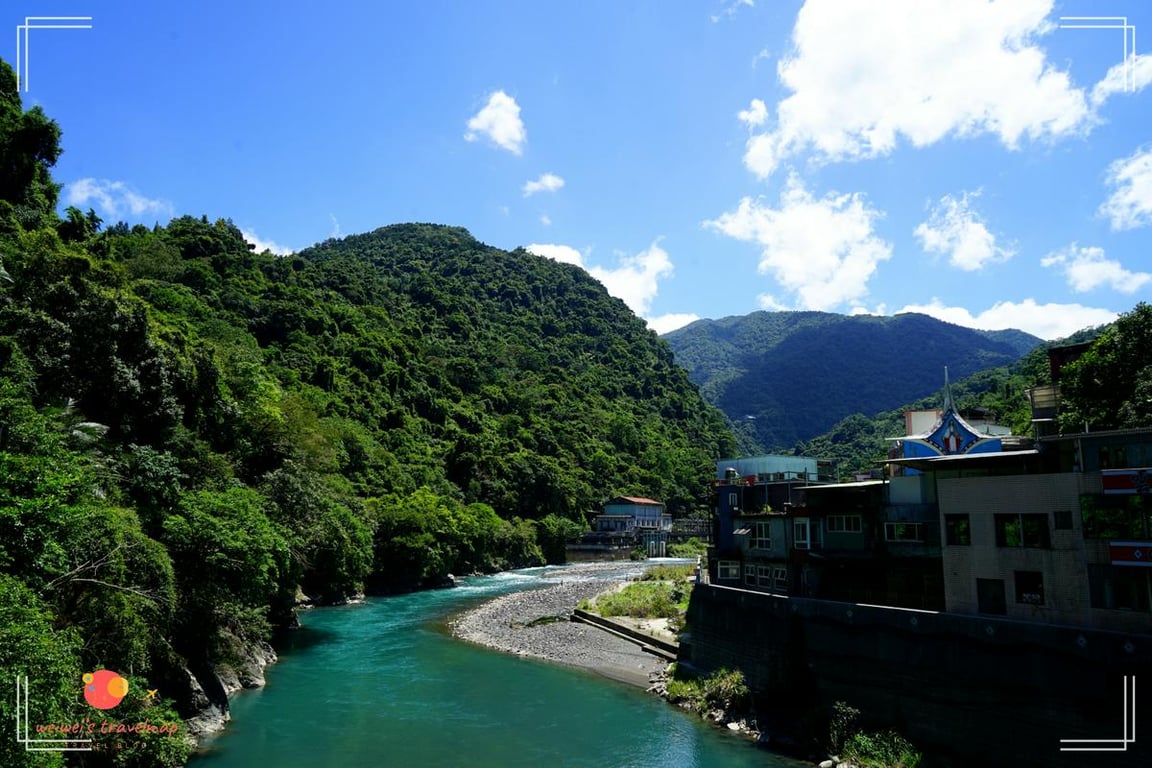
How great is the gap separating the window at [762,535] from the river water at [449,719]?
814cm

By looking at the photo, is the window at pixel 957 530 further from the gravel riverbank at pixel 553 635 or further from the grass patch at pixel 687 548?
the grass patch at pixel 687 548

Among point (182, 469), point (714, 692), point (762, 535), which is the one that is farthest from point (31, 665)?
point (762, 535)

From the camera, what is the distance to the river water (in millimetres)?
21719

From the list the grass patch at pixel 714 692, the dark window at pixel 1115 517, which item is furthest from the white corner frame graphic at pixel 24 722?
the dark window at pixel 1115 517

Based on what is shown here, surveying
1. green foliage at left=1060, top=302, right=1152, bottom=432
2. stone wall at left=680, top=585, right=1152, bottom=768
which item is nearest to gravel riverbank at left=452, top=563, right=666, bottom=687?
stone wall at left=680, top=585, right=1152, bottom=768

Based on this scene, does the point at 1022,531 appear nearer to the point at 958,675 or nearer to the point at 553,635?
the point at 958,675

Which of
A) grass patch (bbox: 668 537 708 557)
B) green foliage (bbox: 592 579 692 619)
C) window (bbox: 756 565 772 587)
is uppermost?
window (bbox: 756 565 772 587)

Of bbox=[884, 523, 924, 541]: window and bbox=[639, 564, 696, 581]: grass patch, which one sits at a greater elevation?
bbox=[884, 523, 924, 541]: window

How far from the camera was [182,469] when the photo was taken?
2906 centimetres

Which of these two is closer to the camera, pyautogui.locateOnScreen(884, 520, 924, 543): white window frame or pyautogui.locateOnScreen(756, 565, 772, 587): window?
pyautogui.locateOnScreen(884, 520, 924, 543): white window frame

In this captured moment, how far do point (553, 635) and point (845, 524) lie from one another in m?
21.3

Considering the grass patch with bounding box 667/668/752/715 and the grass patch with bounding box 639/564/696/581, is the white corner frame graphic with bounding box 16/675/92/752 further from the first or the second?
the grass patch with bounding box 639/564/696/581

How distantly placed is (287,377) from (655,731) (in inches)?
2792

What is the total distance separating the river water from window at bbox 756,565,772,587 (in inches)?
275
